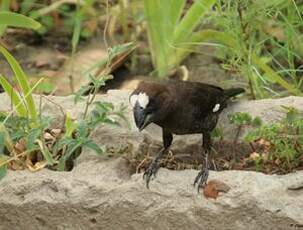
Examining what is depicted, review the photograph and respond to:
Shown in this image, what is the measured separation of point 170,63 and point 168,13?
43 centimetres

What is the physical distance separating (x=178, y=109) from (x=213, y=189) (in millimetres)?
472

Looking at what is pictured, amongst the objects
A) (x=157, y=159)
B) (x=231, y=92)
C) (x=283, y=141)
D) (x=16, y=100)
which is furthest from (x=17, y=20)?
(x=283, y=141)

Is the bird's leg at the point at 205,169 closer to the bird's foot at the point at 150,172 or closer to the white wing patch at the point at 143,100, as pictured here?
the bird's foot at the point at 150,172

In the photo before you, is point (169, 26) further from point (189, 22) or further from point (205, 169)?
point (205, 169)

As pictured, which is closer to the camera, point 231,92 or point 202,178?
point 202,178

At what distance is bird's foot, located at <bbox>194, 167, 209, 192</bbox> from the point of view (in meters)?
3.39

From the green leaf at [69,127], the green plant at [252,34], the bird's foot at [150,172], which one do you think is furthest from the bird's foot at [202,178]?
the green plant at [252,34]

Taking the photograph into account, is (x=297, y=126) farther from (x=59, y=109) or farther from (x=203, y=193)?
(x=59, y=109)

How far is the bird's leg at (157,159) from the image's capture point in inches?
137

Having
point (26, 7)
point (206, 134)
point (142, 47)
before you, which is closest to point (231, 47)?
point (206, 134)

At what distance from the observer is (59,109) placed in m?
4.09

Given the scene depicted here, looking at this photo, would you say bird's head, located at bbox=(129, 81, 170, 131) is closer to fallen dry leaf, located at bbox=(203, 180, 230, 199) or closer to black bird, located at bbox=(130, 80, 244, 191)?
black bird, located at bbox=(130, 80, 244, 191)

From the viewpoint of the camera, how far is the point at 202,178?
11.2 feet

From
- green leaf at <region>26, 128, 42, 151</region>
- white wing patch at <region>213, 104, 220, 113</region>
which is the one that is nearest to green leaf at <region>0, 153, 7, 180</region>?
green leaf at <region>26, 128, 42, 151</region>
